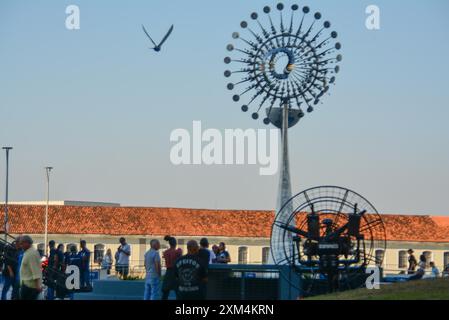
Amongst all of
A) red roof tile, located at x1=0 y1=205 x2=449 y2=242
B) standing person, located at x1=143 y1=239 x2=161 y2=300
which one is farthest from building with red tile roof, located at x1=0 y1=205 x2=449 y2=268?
standing person, located at x1=143 y1=239 x2=161 y2=300

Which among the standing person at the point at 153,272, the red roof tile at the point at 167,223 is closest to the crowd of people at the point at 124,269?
the standing person at the point at 153,272

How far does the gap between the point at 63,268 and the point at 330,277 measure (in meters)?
8.14

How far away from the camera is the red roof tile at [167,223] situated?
87.9 metres

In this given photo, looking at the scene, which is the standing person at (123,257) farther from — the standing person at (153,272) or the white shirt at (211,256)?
the standing person at (153,272)

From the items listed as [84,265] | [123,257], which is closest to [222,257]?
[123,257]

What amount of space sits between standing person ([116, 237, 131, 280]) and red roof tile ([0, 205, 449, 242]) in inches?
2181

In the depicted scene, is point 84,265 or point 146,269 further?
point 84,265

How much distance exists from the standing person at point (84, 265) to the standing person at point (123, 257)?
929mm

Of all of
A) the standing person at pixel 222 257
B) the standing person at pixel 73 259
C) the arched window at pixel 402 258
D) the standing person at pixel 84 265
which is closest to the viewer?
the standing person at pixel 222 257

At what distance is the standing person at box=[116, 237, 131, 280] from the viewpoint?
102 feet

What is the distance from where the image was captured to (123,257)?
103 feet

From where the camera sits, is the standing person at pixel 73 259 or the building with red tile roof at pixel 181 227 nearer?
the standing person at pixel 73 259

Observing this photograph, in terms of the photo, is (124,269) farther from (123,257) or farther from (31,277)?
(31,277)

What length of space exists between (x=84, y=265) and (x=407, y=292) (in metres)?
11.3
